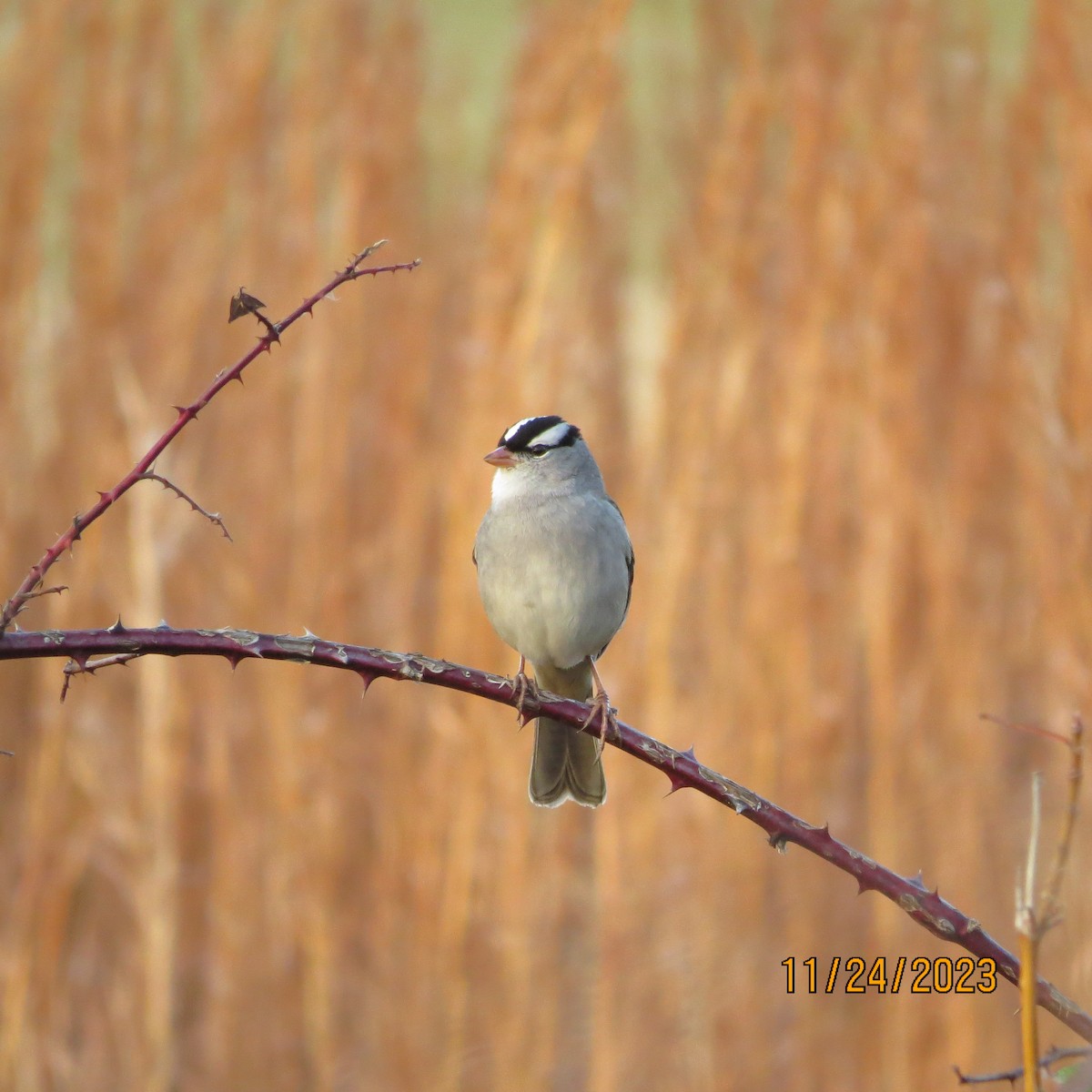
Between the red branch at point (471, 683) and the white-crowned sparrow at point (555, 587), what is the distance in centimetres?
94

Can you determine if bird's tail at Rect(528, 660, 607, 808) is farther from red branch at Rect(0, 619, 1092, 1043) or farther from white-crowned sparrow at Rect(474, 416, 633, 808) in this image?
red branch at Rect(0, 619, 1092, 1043)

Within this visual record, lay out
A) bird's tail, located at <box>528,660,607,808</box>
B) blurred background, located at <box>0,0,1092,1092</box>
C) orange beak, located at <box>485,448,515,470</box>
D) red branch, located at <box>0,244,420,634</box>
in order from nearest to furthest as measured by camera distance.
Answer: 1. red branch, located at <box>0,244,420,634</box>
2. bird's tail, located at <box>528,660,607,808</box>
3. orange beak, located at <box>485,448,515,470</box>
4. blurred background, located at <box>0,0,1092,1092</box>

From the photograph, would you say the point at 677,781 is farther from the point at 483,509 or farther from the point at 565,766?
the point at 483,509

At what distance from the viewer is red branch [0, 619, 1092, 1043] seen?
854mm

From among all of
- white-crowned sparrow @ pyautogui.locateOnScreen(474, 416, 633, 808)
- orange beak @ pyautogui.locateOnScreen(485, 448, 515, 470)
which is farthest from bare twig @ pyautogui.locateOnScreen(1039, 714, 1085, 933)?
orange beak @ pyautogui.locateOnScreen(485, 448, 515, 470)

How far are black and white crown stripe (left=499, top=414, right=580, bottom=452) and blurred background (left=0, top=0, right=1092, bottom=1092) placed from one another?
0.86 meters

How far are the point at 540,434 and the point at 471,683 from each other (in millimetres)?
1320

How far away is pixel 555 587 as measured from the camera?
2039 millimetres

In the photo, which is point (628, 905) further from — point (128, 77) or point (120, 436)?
point (128, 77)

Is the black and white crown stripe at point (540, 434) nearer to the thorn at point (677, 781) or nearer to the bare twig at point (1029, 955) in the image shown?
the thorn at point (677, 781)

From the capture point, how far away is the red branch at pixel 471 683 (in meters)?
0.85

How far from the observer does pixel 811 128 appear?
375 centimetres

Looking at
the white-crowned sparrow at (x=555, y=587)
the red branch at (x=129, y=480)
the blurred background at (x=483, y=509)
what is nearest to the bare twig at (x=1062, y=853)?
the red branch at (x=129, y=480)

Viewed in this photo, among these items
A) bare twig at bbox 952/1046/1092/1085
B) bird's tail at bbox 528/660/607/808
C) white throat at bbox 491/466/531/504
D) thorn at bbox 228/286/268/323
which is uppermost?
white throat at bbox 491/466/531/504
